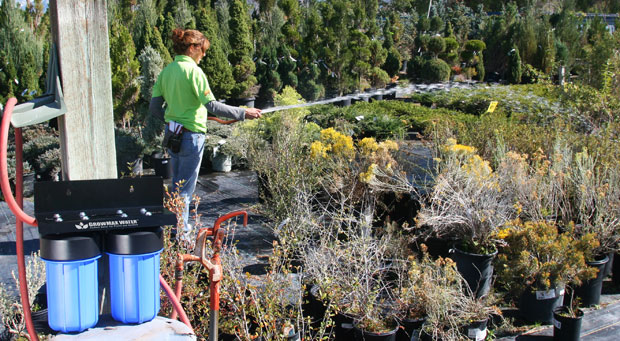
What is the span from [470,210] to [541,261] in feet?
1.61

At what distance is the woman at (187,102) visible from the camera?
140 inches

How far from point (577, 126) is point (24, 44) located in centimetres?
743

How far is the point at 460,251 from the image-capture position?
11.0 ft

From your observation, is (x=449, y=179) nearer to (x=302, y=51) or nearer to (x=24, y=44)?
(x=24, y=44)

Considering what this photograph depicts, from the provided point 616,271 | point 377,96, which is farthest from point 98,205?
point 377,96

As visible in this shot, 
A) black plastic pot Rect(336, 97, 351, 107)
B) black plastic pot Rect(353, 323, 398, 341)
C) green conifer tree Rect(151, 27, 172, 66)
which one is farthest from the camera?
black plastic pot Rect(336, 97, 351, 107)

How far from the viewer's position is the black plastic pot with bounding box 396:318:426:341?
9.07ft

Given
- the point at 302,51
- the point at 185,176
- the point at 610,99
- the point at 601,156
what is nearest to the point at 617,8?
the point at 302,51

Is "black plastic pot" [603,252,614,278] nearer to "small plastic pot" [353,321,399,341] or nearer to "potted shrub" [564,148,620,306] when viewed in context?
"potted shrub" [564,148,620,306]

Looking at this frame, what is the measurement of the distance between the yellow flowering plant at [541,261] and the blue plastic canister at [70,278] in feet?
7.37

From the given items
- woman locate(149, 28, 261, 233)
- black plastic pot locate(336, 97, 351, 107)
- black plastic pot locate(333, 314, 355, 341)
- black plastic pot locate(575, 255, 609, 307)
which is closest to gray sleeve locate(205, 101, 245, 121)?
woman locate(149, 28, 261, 233)

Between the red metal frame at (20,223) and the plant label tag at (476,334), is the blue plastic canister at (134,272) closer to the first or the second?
the red metal frame at (20,223)

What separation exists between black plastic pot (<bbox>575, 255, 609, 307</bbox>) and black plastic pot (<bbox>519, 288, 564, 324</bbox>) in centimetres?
29

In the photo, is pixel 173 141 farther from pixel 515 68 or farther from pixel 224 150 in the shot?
pixel 515 68
